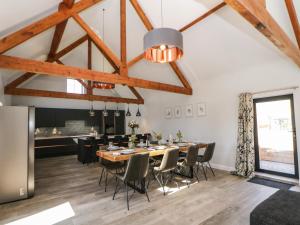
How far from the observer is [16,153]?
10.7 feet

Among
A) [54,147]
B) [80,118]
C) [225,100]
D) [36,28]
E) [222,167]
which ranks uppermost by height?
[36,28]

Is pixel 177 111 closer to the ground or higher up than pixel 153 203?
higher up

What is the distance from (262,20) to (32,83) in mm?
8748

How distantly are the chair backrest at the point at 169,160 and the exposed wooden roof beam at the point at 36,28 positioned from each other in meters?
3.57

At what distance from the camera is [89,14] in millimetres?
5020

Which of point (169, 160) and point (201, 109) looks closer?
point (169, 160)

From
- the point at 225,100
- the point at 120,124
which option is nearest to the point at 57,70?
the point at 225,100

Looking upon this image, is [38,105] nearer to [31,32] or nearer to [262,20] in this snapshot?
[31,32]

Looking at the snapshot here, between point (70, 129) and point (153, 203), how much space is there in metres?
6.67

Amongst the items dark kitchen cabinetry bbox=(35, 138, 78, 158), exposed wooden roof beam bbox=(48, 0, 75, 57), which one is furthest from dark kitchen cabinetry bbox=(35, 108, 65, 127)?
exposed wooden roof beam bbox=(48, 0, 75, 57)

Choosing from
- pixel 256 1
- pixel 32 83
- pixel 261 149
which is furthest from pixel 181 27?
pixel 32 83

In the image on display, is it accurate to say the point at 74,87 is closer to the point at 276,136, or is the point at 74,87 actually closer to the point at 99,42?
the point at 99,42

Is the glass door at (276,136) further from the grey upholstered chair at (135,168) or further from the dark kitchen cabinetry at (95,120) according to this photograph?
the dark kitchen cabinetry at (95,120)

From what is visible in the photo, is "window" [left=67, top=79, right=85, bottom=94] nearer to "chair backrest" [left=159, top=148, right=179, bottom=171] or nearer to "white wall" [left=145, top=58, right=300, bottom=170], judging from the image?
"white wall" [left=145, top=58, right=300, bottom=170]
